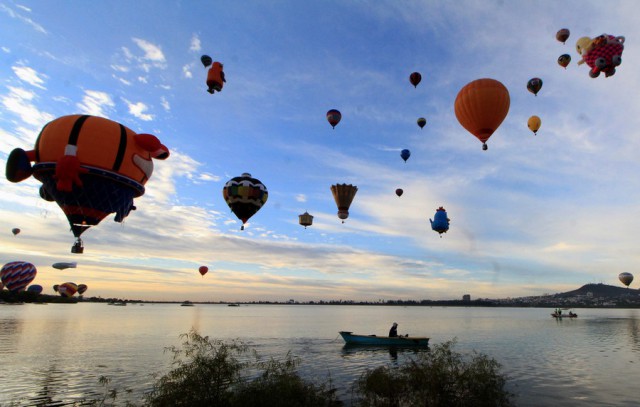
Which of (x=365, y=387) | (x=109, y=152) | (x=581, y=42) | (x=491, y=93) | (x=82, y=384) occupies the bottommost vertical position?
(x=82, y=384)

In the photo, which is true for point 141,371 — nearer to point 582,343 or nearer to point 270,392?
point 270,392

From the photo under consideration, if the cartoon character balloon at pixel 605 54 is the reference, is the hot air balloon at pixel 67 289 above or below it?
below

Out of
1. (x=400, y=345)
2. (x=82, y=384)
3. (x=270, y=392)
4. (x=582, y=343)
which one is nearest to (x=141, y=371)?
(x=82, y=384)

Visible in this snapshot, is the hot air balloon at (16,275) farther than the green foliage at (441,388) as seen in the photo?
Yes

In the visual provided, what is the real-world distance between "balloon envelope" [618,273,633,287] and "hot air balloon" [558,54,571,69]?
262 ft

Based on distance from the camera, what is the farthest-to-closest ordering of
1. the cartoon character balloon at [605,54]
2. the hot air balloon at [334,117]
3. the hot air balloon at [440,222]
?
the hot air balloon at [334,117] → the hot air balloon at [440,222] → the cartoon character balloon at [605,54]

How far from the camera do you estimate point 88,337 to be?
66.9 metres

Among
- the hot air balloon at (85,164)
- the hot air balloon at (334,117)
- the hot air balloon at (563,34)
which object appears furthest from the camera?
the hot air balloon at (334,117)

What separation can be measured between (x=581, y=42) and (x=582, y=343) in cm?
4802

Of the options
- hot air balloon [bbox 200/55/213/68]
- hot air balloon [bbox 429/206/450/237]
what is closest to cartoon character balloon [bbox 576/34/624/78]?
hot air balloon [bbox 429/206/450/237]

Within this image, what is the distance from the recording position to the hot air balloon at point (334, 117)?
4522 centimetres

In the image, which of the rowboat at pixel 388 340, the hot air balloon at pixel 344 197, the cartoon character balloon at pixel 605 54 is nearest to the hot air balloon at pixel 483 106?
the cartoon character balloon at pixel 605 54

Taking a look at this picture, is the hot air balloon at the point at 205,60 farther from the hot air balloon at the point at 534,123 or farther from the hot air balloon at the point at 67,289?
the hot air balloon at the point at 67,289

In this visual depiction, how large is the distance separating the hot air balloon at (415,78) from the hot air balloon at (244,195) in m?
18.6
